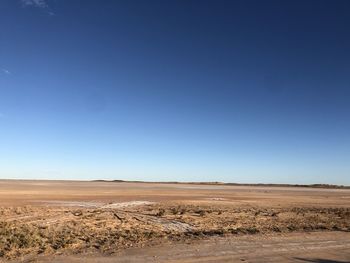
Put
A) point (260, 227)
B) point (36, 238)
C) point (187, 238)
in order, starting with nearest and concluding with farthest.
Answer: point (36, 238) → point (187, 238) → point (260, 227)

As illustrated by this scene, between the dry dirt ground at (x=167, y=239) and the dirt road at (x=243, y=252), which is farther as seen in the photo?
the dry dirt ground at (x=167, y=239)

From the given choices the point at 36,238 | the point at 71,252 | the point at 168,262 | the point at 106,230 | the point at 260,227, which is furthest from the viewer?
the point at 260,227

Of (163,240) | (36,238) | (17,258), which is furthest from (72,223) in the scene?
(17,258)

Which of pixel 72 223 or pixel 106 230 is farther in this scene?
pixel 72 223

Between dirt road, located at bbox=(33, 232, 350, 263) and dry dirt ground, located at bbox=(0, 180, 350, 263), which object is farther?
dry dirt ground, located at bbox=(0, 180, 350, 263)

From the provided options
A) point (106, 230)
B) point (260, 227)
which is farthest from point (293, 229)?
point (106, 230)

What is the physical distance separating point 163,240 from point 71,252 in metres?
3.54

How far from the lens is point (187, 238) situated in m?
16.2

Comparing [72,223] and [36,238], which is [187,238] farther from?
[72,223]

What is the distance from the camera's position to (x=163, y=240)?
51.1ft

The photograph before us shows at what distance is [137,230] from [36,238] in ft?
15.0

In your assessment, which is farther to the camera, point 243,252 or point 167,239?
point 167,239

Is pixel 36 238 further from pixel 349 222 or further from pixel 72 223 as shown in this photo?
pixel 349 222

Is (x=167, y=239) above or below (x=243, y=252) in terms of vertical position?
above
